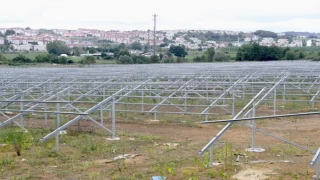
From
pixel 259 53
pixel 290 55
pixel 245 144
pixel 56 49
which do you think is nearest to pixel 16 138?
pixel 245 144

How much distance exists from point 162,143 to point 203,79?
31.2 ft

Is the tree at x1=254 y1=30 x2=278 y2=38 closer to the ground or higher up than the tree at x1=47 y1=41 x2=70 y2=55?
higher up

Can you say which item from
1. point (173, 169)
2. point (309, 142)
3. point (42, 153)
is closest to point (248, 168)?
point (173, 169)

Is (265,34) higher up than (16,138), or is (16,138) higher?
(265,34)

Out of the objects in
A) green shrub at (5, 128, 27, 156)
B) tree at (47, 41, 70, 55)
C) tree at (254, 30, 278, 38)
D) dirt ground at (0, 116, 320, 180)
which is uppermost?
tree at (254, 30, 278, 38)

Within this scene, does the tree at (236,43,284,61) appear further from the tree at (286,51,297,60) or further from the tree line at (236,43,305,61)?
the tree at (286,51,297,60)

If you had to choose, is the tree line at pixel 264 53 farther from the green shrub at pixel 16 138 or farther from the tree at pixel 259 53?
the green shrub at pixel 16 138

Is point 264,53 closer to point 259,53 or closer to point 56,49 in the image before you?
point 259,53

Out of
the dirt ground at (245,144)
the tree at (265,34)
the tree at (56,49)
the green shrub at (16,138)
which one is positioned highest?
the tree at (265,34)

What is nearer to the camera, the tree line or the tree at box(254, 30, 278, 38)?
the tree line

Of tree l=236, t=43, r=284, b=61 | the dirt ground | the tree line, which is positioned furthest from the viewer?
tree l=236, t=43, r=284, b=61

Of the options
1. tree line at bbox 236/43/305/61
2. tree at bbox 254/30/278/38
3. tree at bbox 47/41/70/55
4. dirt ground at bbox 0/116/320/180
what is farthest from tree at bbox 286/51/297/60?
tree at bbox 254/30/278/38

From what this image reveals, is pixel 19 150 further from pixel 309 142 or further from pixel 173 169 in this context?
pixel 309 142

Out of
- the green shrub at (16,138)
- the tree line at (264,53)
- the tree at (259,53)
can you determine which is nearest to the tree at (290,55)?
the tree line at (264,53)
